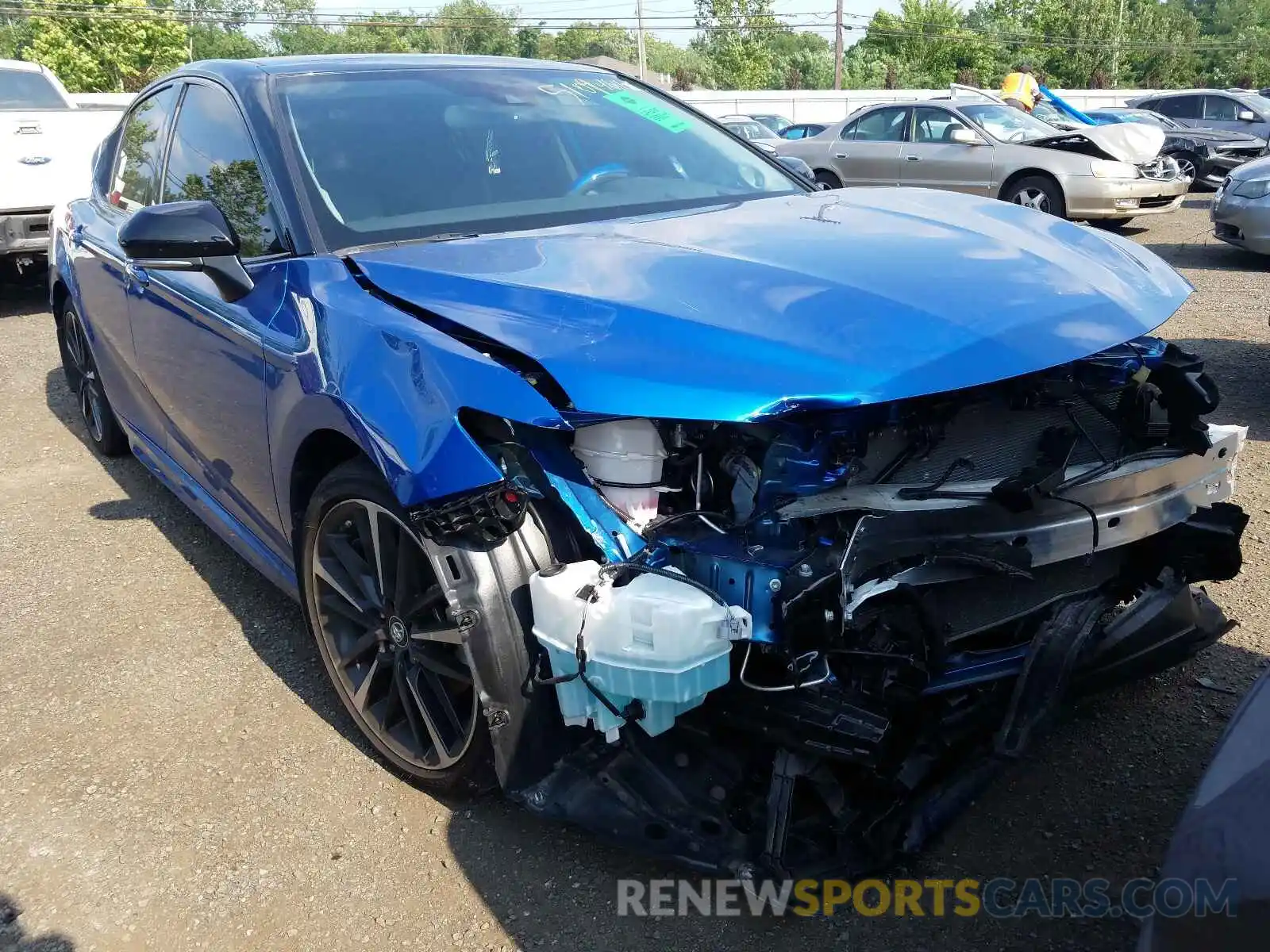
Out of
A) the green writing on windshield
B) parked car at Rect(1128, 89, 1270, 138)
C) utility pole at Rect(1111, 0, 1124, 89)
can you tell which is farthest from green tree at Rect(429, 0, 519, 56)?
the green writing on windshield

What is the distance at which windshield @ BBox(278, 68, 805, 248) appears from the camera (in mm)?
2781

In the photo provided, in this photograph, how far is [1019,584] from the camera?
2283 mm

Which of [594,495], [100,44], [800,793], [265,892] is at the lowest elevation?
[265,892]

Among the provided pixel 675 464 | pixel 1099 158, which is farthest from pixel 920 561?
pixel 1099 158

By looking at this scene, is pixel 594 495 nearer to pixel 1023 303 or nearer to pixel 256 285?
pixel 1023 303

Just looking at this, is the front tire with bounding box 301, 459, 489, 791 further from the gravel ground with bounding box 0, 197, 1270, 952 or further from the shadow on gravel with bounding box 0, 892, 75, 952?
the shadow on gravel with bounding box 0, 892, 75, 952

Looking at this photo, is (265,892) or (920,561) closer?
(920,561)

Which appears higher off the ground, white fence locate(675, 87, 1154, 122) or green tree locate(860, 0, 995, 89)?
green tree locate(860, 0, 995, 89)

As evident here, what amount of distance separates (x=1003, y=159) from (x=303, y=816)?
10619 mm

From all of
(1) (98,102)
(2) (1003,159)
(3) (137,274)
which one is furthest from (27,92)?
(2) (1003,159)

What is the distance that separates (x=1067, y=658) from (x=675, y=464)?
0.92 metres

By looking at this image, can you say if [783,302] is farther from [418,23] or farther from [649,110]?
[418,23]

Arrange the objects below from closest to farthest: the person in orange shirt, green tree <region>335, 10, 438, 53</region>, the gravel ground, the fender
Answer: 1. the fender
2. the gravel ground
3. the person in orange shirt
4. green tree <region>335, 10, 438, 53</region>

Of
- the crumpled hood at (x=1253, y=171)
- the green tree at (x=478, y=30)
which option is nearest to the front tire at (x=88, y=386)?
the crumpled hood at (x=1253, y=171)
